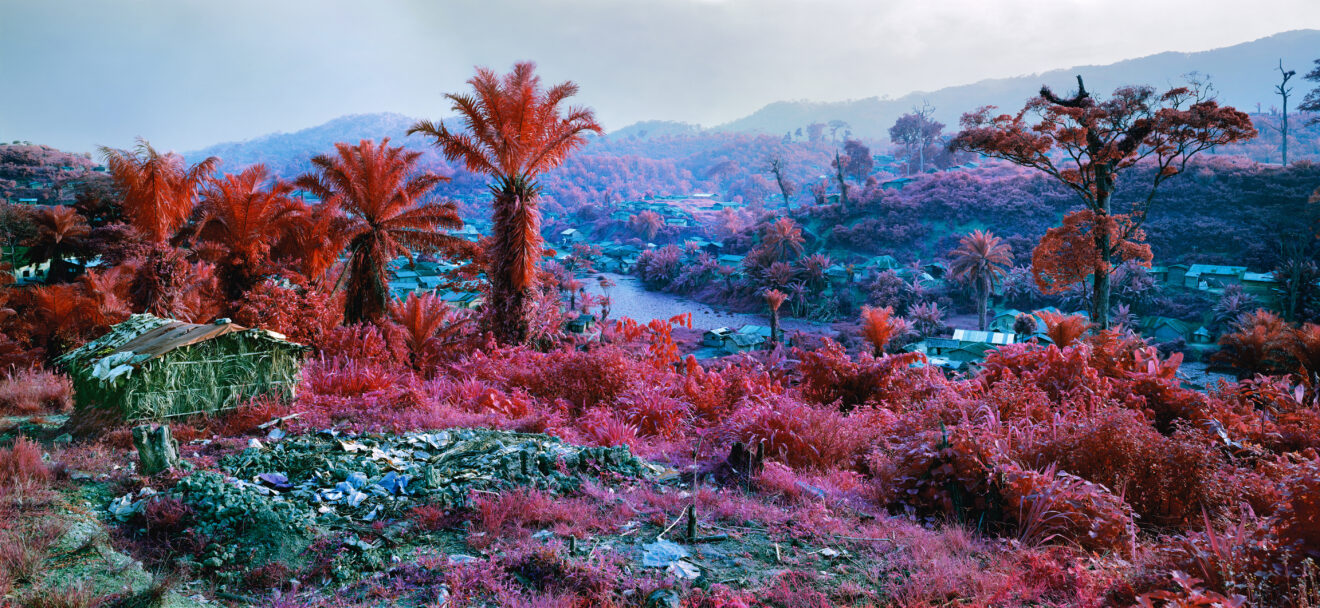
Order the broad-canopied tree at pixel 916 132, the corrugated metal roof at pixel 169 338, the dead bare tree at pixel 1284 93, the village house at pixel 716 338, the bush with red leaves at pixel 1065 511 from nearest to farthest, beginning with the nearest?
the bush with red leaves at pixel 1065 511
the corrugated metal roof at pixel 169 338
the village house at pixel 716 338
the dead bare tree at pixel 1284 93
the broad-canopied tree at pixel 916 132

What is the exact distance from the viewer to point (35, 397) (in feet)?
27.8

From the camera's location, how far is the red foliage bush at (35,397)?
812cm

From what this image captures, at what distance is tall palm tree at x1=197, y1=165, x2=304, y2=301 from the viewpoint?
1571 centimetres

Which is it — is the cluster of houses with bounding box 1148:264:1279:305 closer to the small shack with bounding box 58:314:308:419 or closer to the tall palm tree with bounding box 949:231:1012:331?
the tall palm tree with bounding box 949:231:1012:331

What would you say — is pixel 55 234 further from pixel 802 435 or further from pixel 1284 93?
pixel 1284 93

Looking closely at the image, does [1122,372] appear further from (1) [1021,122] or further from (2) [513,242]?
(1) [1021,122]

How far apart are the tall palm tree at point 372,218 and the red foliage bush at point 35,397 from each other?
7.05 meters

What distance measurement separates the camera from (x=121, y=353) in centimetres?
715

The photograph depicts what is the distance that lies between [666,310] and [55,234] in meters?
36.8

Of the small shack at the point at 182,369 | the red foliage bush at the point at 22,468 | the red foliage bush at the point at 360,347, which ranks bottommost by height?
the red foliage bush at the point at 360,347

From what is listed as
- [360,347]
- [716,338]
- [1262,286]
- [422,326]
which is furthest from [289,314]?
[1262,286]

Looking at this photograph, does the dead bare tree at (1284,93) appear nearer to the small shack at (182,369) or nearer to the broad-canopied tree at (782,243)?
the broad-canopied tree at (782,243)

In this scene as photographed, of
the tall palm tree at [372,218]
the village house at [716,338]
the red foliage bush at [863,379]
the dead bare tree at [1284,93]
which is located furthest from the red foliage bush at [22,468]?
the dead bare tree at [1284,93]

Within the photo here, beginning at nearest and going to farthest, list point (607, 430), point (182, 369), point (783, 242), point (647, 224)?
point (182, 369) → point (607, 430) → point (783, 242) → point (647, 224)
